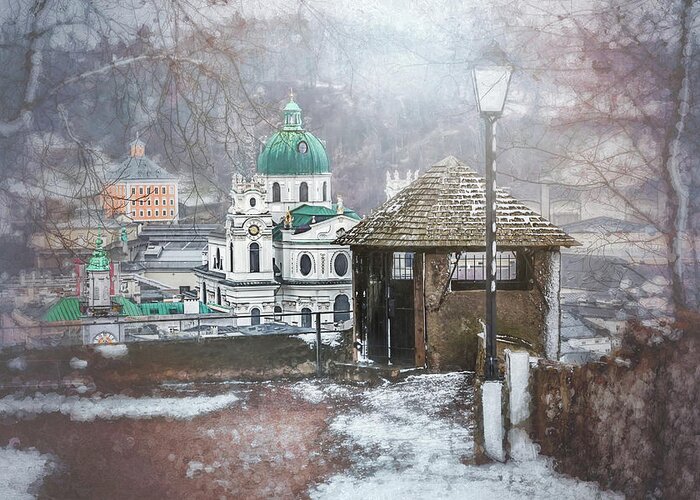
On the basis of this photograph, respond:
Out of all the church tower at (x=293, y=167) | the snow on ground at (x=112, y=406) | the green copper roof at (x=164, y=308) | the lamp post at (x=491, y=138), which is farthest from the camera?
the green copper roof at (x=164, y=308)

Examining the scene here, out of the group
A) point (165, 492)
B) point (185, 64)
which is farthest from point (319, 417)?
point (185, 64)

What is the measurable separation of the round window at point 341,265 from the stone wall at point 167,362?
756 mm

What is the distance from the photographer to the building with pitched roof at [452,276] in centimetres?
544

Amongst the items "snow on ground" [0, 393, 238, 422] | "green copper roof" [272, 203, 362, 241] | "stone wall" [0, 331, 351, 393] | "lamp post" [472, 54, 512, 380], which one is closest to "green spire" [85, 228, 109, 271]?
"stone wall" [0, 331, 351, 393]

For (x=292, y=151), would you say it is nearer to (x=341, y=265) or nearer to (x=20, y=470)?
(x=341, y=265)

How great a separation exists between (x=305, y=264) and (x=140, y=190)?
1.22 metres

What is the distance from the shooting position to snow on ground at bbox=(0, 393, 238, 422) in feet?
16.8

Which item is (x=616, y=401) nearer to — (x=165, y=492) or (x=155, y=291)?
(x=165, y=492)

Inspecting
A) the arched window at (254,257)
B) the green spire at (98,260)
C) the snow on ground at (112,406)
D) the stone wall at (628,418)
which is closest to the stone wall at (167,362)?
the snow on ground at (112,406)

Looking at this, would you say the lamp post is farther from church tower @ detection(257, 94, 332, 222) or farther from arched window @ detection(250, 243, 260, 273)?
arched window @ detection(250, 243, 260, 273)

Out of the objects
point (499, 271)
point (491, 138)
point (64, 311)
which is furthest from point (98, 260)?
point (491, 138)

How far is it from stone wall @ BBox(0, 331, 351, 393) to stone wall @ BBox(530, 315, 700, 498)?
147 centimetres

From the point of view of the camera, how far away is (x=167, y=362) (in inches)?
219

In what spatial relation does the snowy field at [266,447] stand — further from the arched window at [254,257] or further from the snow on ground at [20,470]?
the arched window at [254,257]
